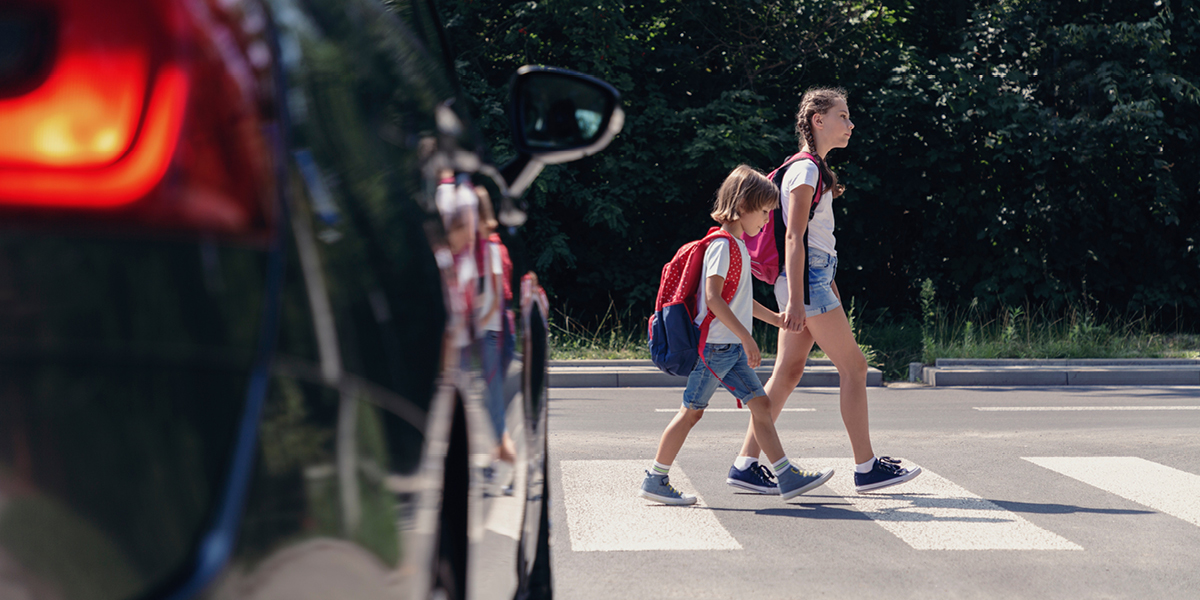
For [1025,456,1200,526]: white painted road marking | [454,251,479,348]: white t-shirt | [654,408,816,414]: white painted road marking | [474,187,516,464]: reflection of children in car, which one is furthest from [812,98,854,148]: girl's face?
[454,251,479,348]: white t-shirt

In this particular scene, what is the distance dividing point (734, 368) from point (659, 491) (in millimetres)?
660

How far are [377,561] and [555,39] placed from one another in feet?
50.4

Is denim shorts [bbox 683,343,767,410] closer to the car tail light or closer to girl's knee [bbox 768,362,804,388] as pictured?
girl's knee [bbox 768,362,804,388]

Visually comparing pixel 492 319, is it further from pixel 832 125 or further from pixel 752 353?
pixel 832 125

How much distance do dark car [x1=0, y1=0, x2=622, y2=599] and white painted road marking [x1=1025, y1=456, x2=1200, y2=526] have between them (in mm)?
4738

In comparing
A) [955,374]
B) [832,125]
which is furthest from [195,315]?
[955,374]

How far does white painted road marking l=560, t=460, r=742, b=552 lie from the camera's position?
176 inches

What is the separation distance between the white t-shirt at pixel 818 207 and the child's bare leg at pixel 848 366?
0.33 metres

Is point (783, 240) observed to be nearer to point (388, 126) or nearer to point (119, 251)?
point (388, 126)

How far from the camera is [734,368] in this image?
207 inches

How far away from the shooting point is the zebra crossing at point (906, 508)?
4.50 meters

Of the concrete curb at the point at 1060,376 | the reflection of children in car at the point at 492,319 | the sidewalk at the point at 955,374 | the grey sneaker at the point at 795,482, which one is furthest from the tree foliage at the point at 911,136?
the reflection of children in car at the point at 492,319

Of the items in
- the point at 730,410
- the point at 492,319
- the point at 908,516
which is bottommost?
the point at 908,516

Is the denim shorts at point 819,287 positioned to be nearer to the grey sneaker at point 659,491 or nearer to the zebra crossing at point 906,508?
the zebra crossing at point 906,508
